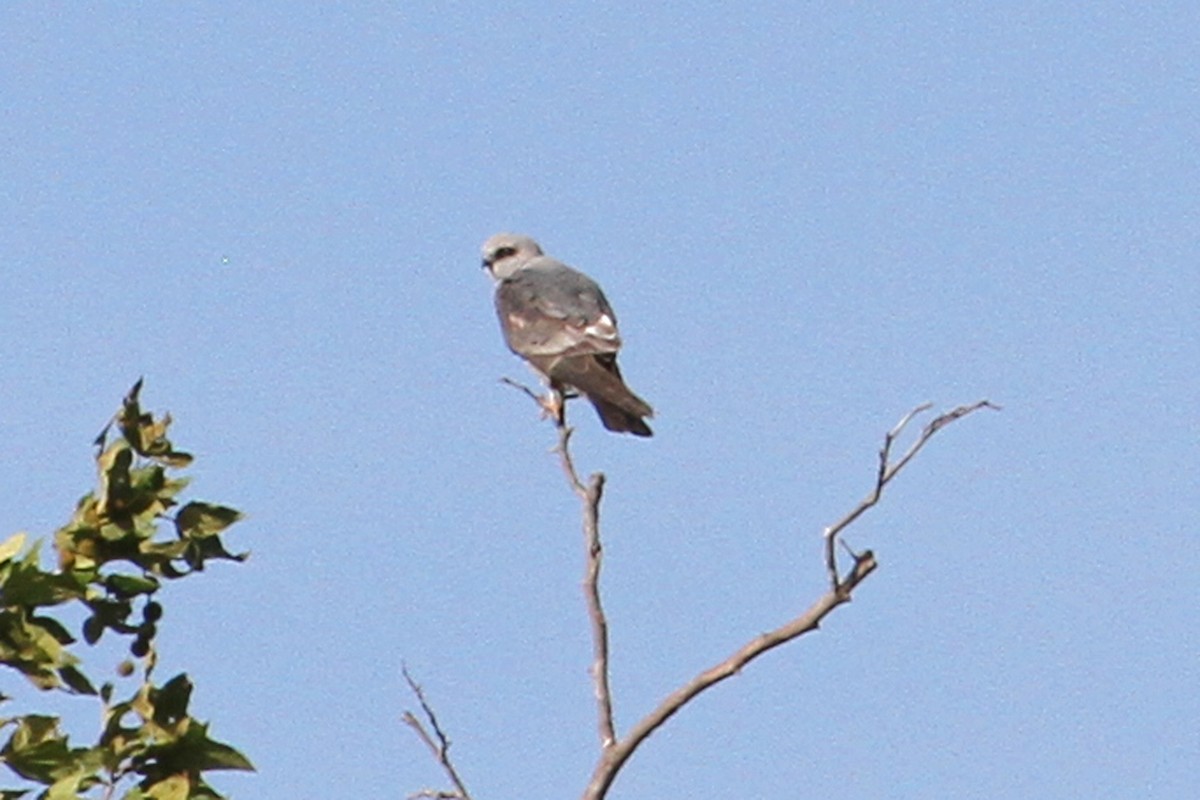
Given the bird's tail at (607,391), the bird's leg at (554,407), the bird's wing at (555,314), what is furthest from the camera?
the bird's wing at (555,314)

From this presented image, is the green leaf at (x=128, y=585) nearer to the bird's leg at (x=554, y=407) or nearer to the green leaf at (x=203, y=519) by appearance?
the green leaf at (x=203, y=519)

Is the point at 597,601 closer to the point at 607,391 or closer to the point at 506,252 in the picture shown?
→ the point at 607,391

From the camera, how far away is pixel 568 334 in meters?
10.9

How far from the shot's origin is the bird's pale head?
42.4 ft

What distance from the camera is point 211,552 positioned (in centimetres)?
365

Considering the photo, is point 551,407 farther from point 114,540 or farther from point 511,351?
point 114,540

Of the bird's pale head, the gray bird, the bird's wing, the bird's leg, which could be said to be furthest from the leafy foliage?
the bird's pale head

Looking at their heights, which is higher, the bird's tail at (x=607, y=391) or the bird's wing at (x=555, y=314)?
the bird's wing at (x=555, y=314)

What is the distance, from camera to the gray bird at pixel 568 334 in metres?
9.95

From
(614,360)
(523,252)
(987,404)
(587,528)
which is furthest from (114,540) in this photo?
(523,252)

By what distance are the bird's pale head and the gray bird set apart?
0.27m

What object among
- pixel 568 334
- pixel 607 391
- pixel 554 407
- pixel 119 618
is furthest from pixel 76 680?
pixel 568 334

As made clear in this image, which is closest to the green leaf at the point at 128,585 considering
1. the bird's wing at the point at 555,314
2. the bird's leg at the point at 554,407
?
the bird's leg at the point at 554,407

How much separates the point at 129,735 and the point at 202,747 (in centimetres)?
11
